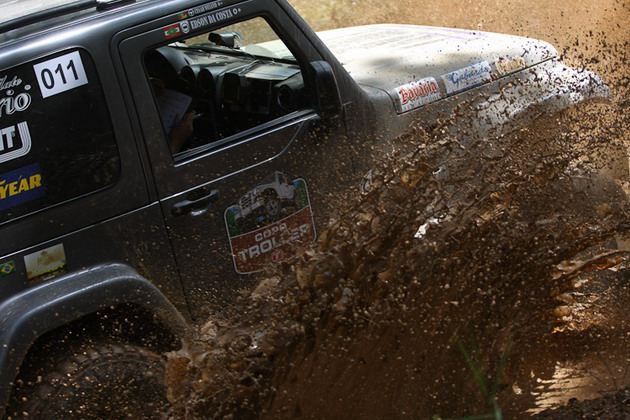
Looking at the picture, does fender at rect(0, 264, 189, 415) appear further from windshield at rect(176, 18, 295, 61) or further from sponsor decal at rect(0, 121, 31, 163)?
windshield at rect(176, 18, 295, 61)

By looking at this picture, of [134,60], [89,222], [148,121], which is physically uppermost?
[134,60]

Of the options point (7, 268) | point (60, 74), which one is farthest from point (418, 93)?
point (7, 268)

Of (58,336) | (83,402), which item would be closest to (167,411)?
(83,402)

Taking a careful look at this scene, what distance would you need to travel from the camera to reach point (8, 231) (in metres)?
2.71

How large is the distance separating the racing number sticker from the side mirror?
3.15ft

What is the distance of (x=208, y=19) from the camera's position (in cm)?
308

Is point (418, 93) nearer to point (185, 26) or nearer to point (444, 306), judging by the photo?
point (444, 306)

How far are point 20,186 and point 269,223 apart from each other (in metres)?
0.99

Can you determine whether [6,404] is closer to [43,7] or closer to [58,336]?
[58,336]

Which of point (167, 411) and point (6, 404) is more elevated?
point (6, 404)

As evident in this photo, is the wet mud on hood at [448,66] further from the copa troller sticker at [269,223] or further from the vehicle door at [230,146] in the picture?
the copa troller sticker at [269,223]

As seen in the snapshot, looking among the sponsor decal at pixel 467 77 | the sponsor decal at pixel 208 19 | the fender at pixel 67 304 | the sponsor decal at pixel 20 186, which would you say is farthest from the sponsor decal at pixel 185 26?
the sponsor decal at pixel 467 77

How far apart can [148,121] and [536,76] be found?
84.1 inches

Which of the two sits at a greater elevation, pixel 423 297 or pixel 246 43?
pixel 246 43
